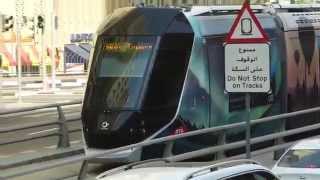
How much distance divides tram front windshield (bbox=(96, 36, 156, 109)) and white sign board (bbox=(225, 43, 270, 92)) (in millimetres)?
3592

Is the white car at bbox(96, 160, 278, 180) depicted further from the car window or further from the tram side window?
the tram side window

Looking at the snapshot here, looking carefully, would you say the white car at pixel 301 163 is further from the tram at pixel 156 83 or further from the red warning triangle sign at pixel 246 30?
the tram at pixel 156 83

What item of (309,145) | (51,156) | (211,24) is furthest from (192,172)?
(211,24)

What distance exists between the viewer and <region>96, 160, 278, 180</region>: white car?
621 centimetres

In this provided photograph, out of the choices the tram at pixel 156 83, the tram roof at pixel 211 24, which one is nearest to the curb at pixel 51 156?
the tram at pixel 156 83

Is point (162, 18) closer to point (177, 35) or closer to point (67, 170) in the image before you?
point (177, 35)

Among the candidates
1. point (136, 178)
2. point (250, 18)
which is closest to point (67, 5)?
point (250, 18)

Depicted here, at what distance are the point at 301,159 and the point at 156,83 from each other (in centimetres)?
431

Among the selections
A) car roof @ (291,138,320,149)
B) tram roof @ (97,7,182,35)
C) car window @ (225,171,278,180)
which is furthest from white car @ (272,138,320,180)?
tram roof @ (97,7,182,35)

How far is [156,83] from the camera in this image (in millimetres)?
14406

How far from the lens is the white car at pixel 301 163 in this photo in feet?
33.0

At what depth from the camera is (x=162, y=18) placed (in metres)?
14.8

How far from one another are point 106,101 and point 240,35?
4279 millimetres

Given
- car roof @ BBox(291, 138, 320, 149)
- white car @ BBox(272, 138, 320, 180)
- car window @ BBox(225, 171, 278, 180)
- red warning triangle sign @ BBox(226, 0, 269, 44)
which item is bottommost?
white car @ BBox(272, 138, 320, 180)
